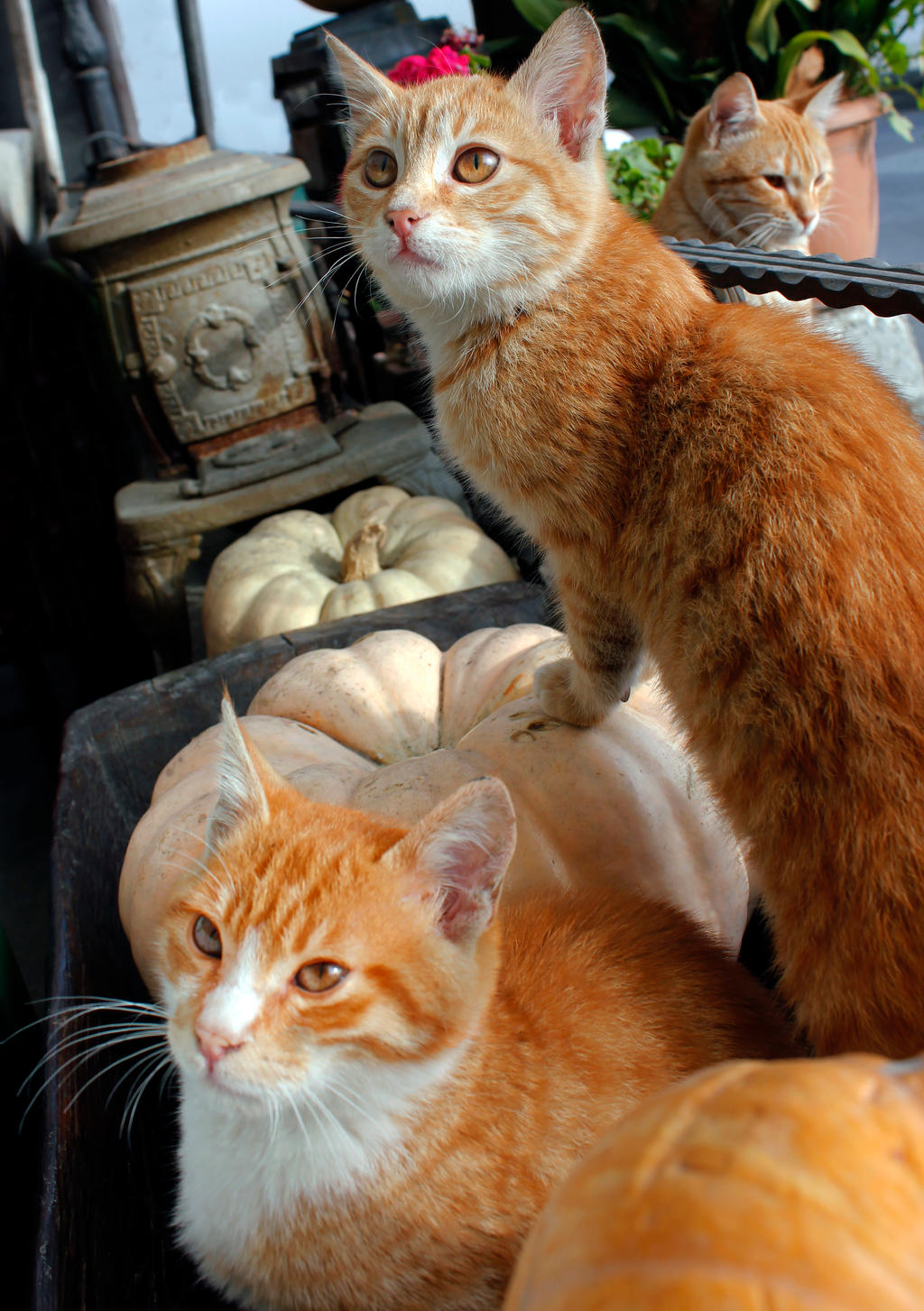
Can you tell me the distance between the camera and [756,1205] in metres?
0.34

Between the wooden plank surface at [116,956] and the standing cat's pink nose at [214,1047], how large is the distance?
0.82 feet

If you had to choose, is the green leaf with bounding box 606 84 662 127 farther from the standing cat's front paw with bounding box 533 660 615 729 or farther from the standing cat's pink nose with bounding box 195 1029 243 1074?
the standing cat's pink nose with bounding box 195 1029 243 1074

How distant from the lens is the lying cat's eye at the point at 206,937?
0.78 m

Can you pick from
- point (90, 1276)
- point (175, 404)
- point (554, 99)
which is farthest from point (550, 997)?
point (175, 404)

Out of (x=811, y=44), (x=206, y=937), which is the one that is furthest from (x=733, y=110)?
(x=206, y=937)

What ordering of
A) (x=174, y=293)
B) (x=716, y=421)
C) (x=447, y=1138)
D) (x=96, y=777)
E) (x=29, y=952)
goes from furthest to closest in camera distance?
1. (x=174, y=293)
2. (x=29, y=952)
3. (x=96, y=777)
4. (x=716, y=421)
5. (x=447, y=1138)

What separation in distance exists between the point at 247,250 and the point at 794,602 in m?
2.44

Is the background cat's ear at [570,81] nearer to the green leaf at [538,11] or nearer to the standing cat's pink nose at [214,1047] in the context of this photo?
the standing cat's pink nose at [214,1047]

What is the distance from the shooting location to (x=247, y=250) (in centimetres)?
279

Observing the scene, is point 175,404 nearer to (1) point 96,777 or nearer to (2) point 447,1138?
(1) point 96,777

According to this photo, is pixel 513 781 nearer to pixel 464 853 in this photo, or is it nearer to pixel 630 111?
pixel 464 853

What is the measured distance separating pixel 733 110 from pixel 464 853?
7.57ft

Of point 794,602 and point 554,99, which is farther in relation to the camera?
point 554,99

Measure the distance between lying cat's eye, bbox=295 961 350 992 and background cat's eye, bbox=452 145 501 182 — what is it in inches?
37.2
